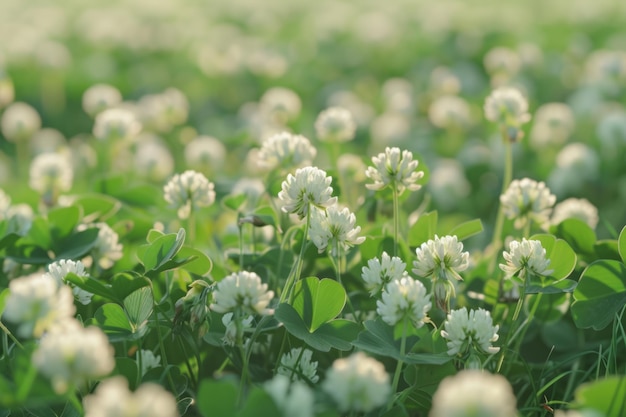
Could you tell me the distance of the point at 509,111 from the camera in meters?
1.63

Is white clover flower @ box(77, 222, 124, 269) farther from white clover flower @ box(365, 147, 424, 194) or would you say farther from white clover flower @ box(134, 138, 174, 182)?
white clover flower @ box(134, 138, 174, 182)

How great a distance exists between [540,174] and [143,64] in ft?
7.89

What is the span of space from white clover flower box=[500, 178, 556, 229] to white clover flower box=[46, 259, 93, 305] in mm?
704

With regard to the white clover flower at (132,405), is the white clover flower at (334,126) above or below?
below

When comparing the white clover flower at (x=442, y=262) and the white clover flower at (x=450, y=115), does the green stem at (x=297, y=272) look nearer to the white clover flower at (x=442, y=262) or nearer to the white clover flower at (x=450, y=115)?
the white clover flower at (x=442, y=262)

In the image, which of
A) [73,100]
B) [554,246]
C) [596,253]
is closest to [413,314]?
[554,246]

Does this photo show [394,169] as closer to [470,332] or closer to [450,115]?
[470,332]

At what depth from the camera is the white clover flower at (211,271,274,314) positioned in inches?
38.3

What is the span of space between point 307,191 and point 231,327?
0.68 ft

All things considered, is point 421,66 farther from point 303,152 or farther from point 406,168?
point 406,168

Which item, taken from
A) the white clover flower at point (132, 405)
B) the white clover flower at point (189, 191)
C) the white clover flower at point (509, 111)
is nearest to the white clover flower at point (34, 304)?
the white clover flower at point (132, 405)

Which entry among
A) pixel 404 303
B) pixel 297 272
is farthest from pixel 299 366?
pixel 404 303

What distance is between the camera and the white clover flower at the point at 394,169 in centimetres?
120

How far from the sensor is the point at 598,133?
8.18 feet
